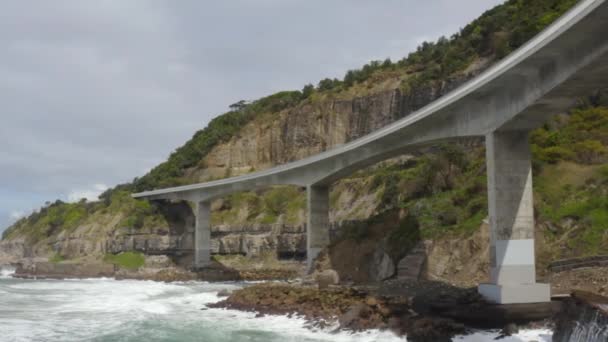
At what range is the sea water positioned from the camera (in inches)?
963

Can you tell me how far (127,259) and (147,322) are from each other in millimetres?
44320

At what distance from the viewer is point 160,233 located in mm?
74125

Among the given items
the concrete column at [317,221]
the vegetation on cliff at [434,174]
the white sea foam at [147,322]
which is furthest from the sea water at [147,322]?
the vegetation on cliff at [434,174]

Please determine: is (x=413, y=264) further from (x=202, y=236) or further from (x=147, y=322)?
(x=202, y=236)

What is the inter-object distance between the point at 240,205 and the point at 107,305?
131 feet

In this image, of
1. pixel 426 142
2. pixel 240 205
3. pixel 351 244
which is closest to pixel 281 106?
pixel 240 205

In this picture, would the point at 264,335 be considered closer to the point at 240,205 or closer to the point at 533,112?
the point at 533,112

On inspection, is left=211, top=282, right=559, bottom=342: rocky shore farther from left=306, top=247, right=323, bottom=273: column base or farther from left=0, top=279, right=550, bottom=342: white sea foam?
left=306, top=247, right=323, bottom=273: column base

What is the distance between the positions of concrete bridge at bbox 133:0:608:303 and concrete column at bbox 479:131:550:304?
0.14 ft

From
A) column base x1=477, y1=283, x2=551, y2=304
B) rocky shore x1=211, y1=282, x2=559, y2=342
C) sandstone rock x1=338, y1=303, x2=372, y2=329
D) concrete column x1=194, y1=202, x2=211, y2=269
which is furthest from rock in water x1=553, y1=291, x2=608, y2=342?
concrete column x1=194, y1=202, x2=211, y2=269

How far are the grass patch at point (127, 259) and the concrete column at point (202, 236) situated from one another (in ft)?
26.2

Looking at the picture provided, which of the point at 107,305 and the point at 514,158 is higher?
the point at 514,158

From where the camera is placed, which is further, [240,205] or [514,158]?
[240,205]

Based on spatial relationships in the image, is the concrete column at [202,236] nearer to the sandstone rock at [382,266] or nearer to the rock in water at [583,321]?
the sandstone rock at [382,266]
